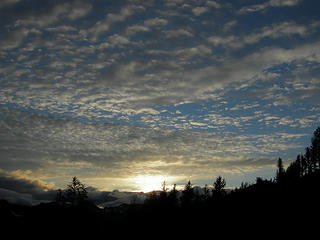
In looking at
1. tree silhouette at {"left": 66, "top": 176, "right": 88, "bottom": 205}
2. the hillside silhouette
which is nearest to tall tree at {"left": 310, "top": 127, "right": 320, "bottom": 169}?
the hillside silhouette

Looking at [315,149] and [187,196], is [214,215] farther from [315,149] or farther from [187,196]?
[315,149]

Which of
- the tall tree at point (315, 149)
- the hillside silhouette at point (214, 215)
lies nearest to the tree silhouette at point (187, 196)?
the hillside silhouette at point (214, 215)

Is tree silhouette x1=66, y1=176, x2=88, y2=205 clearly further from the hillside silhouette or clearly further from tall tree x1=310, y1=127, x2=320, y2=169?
tall tree x1=310, y1=127, x2=320, y2=169

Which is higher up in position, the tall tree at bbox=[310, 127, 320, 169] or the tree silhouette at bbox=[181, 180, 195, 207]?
the tall tree at bbox=[310, 127, 320, 169]

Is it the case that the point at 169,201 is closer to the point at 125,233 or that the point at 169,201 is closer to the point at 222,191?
the point at 125,233

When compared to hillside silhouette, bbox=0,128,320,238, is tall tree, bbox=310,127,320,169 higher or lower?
higher

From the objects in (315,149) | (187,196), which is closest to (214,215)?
(187,196)

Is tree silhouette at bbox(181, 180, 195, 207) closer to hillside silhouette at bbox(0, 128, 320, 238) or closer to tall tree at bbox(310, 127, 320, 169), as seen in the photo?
hillside silhouette at bbox(0, 128, 320, 238)

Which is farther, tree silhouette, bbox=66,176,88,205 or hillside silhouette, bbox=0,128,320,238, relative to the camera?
tree silhouette, bbox=66,176,88,205

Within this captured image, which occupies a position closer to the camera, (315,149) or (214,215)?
(214,215)

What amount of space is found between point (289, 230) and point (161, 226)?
79.1 ft

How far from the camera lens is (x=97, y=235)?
53219mm

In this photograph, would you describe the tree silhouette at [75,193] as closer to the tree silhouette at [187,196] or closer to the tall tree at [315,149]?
the tree silhouette at [187,196]

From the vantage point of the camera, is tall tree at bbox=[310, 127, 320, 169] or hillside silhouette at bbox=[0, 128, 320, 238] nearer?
hillside silhouette at bbox=[0, 128, 320, 238]
